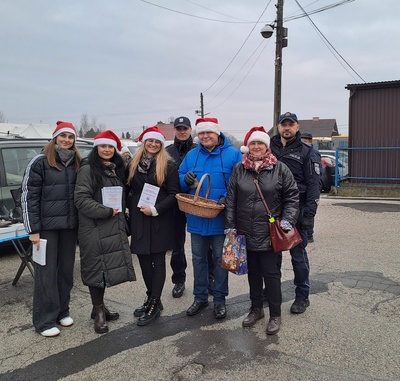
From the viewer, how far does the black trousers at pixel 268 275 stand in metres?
3.38

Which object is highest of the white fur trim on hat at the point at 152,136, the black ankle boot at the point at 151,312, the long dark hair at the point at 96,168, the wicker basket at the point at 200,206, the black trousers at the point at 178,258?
the white fur trim on hat at the point at 152,136

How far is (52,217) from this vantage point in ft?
10.8

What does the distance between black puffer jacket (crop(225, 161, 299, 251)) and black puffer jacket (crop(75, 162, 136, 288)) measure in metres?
0.99

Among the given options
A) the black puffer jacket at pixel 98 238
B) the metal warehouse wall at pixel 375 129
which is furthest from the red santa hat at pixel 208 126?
the metal warehouse wall at pixel 375 129

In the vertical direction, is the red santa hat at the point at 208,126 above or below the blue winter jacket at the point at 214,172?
above

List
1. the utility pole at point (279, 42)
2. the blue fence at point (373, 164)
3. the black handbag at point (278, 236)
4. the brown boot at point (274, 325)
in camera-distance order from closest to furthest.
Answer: the black handbag at point (278, 236) < the brown boot at point (274, 325) < the blue fence at point (373, 164) < the utility pole at point (279, 42)

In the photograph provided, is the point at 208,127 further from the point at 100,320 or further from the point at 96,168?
the point at 100,320

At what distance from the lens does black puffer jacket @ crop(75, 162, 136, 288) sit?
3264 mm

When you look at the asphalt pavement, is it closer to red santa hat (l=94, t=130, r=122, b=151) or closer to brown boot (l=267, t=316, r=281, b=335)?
brown boot (l=267, t=316, r=281, b=335)

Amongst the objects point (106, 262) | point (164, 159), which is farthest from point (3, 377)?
point (164, 159)

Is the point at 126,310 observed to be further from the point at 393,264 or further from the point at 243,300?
the point at 393,264

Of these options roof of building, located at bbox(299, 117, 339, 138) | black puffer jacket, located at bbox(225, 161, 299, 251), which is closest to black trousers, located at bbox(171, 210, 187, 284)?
black puffer jacket, located at bbox(225, 161, 299, 251)

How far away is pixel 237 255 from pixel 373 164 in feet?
34.0

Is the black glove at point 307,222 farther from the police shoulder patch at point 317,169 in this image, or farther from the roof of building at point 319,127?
the roof of building at point 319,127
